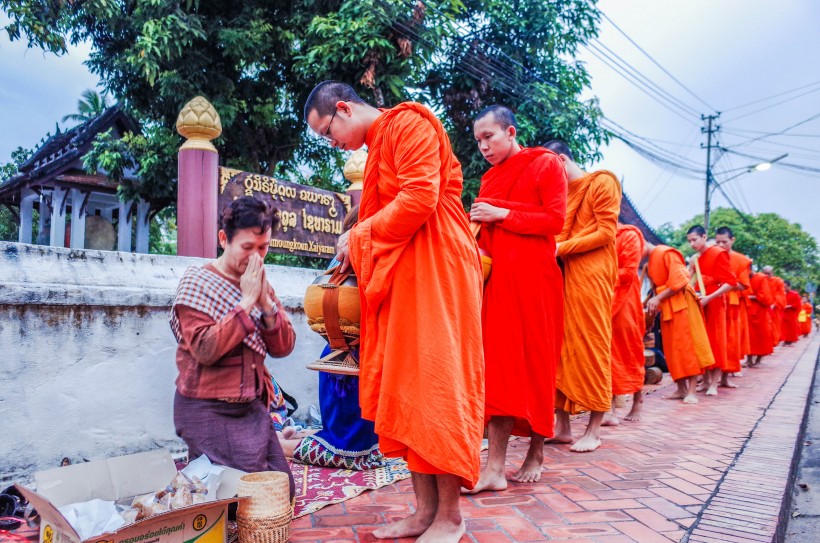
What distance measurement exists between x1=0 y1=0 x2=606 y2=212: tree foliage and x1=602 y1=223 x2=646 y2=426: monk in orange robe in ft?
21.6

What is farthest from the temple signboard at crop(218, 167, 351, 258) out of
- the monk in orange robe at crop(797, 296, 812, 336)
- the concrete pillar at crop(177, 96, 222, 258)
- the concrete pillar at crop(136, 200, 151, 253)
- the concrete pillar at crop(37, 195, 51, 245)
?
the monk in orange robe at crop(797, 296, 812, 336)

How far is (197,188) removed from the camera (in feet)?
14.1

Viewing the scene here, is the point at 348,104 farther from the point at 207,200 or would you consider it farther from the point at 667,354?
the point at 667,354

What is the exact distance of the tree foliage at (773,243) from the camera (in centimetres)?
3903

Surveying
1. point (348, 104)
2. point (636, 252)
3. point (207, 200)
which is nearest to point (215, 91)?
point (207, 200)

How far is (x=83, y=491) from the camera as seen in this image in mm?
2211

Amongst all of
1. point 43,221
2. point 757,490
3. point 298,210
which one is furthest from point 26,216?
point 757,490

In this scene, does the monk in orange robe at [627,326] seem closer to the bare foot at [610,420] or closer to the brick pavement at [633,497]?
the bare foot at [610,420]

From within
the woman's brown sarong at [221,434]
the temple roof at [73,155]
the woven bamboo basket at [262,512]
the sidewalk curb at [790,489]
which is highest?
the temple roof at [73,155]

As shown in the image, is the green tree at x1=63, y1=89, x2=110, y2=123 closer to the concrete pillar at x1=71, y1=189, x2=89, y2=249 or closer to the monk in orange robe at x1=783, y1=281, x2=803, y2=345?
the concrete pillar at x1=71, y1=189, x2=89, y2=249

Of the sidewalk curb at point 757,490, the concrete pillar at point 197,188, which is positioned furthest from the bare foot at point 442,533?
the concrete pillar at point 197,188

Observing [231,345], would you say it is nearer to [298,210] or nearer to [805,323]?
[298,210]

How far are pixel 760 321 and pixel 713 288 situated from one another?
412 cm

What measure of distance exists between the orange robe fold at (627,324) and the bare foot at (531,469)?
154cm
